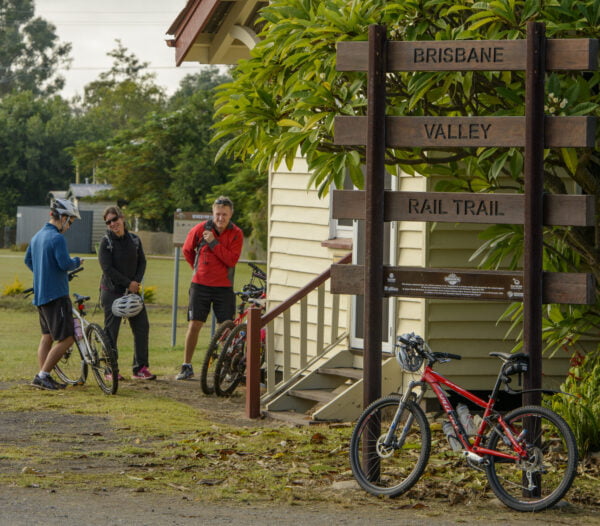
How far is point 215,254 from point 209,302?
22.4 inches

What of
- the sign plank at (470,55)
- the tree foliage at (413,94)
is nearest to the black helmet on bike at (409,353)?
the tree foliage at (413,94)

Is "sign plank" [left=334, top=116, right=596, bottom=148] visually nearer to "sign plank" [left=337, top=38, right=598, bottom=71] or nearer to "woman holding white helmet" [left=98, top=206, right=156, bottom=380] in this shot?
"sign plank" [left=337, top=38, right=598, bottom=71]

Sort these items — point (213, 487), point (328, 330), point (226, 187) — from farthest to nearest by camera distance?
point (226, 187)
point (328, 330)
point (213, 487)

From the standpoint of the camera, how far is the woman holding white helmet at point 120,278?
12.1 m

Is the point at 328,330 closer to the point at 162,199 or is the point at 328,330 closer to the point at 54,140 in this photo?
the point at 162,199

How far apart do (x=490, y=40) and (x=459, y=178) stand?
164 centimetres

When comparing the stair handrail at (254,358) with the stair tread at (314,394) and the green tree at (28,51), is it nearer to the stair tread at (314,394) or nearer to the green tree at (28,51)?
the stair tread at (314,394)

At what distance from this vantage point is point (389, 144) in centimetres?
703

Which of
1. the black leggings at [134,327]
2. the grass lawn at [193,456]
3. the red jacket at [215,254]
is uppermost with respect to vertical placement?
the red jacket at [215,254]

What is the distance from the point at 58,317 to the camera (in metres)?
11.4

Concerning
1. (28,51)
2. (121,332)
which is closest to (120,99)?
(28,51)

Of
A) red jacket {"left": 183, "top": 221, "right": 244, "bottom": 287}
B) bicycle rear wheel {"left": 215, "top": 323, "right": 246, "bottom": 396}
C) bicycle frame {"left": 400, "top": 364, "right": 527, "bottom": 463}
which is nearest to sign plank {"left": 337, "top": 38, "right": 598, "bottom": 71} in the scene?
bicycle frame {"left": 400, "top": 364, "right": 527, "bottom": 463}

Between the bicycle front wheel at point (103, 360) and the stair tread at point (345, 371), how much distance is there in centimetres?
207

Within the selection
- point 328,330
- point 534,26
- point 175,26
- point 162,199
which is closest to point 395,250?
point 328,330
